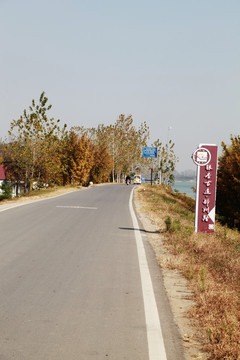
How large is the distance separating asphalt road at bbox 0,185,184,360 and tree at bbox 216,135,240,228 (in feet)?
62.8

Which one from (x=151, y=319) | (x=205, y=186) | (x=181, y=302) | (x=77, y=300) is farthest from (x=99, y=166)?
(x=151, y=319)

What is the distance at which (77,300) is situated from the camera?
561 cm

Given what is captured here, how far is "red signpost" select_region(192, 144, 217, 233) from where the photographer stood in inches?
468

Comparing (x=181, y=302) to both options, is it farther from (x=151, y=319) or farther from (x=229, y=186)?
(x=229, y=186)

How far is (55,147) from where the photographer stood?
43.8 m

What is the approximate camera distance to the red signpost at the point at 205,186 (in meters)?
11.9

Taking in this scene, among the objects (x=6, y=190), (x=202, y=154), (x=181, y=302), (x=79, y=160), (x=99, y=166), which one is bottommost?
Answer: (x=6, y=190)

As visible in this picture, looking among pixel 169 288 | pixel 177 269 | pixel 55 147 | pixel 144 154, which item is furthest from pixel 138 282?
pixel 144 154

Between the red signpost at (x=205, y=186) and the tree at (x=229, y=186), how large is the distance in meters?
15.9

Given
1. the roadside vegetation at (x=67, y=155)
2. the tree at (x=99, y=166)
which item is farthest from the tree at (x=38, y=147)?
the tree at (x=99, y=166)

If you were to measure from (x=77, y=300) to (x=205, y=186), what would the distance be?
7.24 meters

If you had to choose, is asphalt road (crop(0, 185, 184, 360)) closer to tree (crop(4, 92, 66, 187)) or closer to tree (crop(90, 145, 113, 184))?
tree (crop(4, 92, 66, 187))

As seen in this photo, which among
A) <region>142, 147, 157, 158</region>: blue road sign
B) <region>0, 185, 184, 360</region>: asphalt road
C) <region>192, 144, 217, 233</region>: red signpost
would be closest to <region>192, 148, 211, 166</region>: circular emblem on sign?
<region>192, 144, 217, 233</region>: red signpost

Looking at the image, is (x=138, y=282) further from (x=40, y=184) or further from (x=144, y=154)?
(x=144, y=154)
